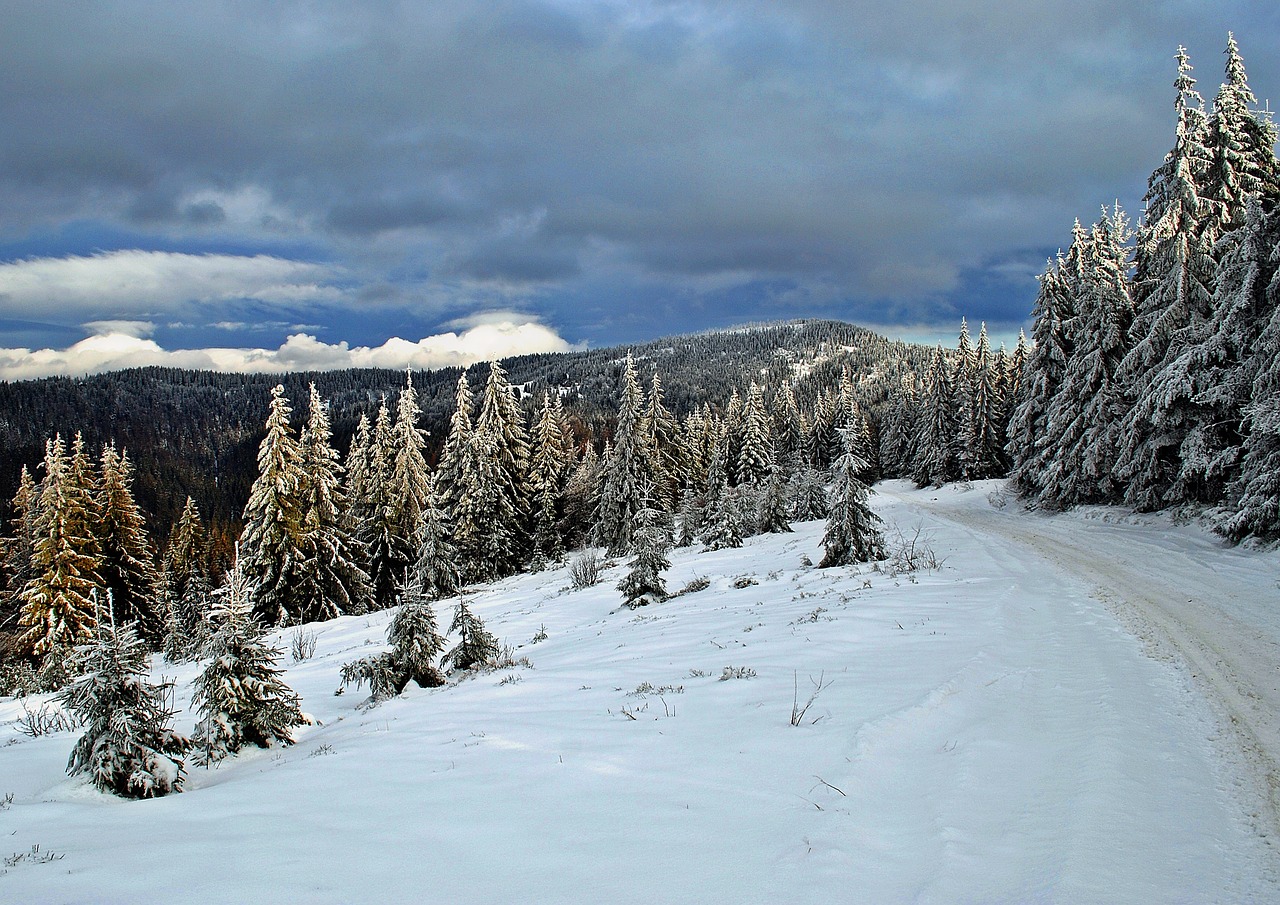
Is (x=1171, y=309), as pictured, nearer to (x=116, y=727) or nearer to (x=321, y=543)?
(x=116, y=727)

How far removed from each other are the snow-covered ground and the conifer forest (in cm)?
22

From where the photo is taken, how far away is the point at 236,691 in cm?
698

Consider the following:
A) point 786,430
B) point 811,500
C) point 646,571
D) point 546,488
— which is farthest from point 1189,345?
point 786,430

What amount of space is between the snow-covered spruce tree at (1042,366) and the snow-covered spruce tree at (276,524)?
119 feet

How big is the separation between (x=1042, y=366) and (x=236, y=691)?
40.7m

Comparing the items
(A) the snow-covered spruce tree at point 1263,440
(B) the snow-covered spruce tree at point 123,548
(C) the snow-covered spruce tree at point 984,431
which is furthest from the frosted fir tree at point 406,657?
(C) the snow-covered spruce tree at point 984,431

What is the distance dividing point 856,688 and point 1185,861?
3.21 meters

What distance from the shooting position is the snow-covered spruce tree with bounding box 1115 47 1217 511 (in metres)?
20.8

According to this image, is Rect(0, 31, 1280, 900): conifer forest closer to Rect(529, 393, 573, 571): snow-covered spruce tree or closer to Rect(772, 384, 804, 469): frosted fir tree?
Rect(529, 393, 573, 571): snow-covered spruce tree

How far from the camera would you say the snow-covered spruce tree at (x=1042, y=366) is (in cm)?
3356

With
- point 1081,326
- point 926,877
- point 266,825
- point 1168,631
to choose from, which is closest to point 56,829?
point 266,825

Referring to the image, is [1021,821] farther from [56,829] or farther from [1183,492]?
[1183,492]

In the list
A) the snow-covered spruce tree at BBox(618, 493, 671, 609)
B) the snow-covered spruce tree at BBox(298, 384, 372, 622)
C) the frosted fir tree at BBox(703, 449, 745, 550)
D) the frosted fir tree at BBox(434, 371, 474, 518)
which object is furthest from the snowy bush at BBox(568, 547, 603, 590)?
the frosted fir tree at BBox(434, 371, 474, 518)

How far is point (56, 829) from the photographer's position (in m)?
4.30
